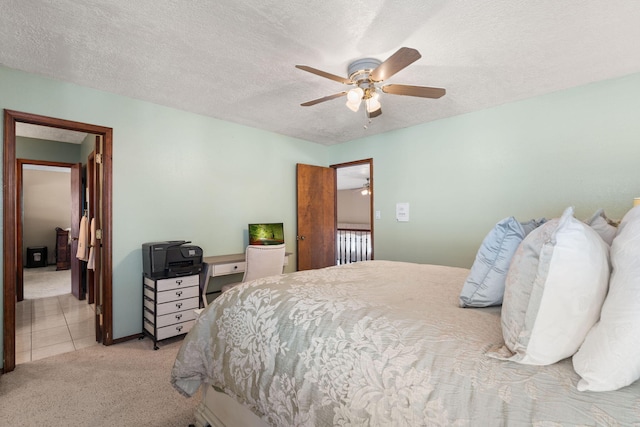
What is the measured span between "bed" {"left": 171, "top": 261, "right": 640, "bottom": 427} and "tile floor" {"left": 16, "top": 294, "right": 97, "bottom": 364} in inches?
81.3

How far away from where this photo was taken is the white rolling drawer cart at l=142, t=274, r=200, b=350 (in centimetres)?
279

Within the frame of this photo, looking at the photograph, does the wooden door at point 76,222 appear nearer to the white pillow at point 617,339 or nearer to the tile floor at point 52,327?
the tile floor at point 52,327

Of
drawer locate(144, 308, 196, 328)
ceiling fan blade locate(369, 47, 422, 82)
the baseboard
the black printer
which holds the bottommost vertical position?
the baseboard

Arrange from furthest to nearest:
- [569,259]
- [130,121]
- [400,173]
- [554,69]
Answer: [400,173] < [130,121] < [554,69] < [569,259]

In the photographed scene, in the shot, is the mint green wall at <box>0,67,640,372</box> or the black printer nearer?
the mint green wall at <box>0,67,640,372</box>

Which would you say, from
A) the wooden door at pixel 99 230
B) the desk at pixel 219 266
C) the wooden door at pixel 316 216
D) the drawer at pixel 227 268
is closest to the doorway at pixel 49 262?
the wooden door at pixel 99 230

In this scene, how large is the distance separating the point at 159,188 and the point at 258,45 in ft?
6.45

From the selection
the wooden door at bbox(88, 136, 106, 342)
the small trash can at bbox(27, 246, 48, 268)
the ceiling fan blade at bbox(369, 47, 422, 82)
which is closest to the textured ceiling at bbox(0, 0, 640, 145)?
the ceiling fan blade at bbox(369, 47, 422, 82)

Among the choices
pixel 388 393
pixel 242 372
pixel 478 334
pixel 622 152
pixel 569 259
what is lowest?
pixel 242 372

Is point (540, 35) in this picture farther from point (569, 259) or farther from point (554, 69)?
point (569, 259)

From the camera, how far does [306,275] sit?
1.87 meters

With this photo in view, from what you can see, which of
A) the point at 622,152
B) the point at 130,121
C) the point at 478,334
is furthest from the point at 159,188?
the point at 622,152

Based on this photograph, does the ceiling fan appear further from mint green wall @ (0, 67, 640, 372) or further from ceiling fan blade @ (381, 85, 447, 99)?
mint green wall @ (0, 67, 640, 372)

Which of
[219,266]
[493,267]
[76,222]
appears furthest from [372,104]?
[76,222]
